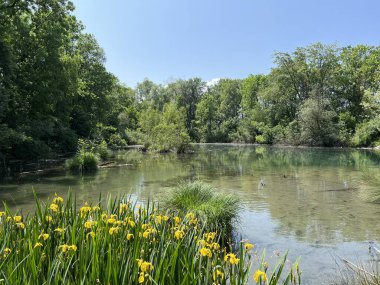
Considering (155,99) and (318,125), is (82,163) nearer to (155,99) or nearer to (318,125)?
(318,125)

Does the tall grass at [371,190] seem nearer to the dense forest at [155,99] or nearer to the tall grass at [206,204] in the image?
the tall grass at [206,204]

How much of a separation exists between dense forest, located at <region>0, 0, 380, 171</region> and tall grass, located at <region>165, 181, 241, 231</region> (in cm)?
1178

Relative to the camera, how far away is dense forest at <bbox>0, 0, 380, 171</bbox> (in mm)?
22219

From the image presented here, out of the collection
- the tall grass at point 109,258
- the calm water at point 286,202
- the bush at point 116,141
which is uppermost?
the bush at point 116,141

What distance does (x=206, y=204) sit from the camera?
771 centimetres

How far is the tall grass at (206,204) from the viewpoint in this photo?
7422 mm

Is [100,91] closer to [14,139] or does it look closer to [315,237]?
[14,139]

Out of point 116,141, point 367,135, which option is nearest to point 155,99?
point 116,141

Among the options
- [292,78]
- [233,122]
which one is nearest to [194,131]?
[233,122]

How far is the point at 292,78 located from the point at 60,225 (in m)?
61.5

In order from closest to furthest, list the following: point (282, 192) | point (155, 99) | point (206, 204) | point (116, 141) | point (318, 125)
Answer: point (206, 204), point (282, 192), point (116, 141), point (318, 125), point (155, 99)

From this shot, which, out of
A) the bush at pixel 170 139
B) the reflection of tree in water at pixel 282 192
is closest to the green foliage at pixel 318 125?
the bush at pixel 170 139

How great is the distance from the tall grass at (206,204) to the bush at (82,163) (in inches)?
532

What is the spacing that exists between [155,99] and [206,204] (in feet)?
286
